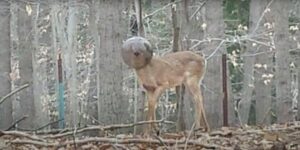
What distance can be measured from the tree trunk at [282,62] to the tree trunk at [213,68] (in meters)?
0.52

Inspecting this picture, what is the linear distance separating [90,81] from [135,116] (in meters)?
0.58

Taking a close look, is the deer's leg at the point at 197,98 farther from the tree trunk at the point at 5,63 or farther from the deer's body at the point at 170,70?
the tree trunk at the point at 5,63

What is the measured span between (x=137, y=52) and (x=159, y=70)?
314 mm

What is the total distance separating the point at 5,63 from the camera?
6238 millimetres

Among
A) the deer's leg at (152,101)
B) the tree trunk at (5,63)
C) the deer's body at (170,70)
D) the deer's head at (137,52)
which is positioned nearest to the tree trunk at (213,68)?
the deer's body at (170,70)

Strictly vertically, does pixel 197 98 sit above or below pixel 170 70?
below

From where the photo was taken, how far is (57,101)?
249 inches

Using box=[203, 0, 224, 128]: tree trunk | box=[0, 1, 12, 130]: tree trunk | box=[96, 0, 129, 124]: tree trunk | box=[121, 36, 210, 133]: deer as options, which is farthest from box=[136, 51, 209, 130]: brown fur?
box=[0, 1, 12, 130]: tree trunk

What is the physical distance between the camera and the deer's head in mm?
5039

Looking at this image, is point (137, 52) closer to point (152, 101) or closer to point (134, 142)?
point (152, 101)

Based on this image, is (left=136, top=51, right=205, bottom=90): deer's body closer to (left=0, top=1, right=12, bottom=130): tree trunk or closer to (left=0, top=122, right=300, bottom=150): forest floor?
(left=0, top=122, right=300, bottom=150): forest floor

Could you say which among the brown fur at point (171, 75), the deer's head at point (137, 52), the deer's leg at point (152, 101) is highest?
the deer's head at point (137, 52)

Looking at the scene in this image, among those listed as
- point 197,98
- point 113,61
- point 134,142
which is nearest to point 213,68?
point 197,98

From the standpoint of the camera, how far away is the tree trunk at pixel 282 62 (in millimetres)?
6438
